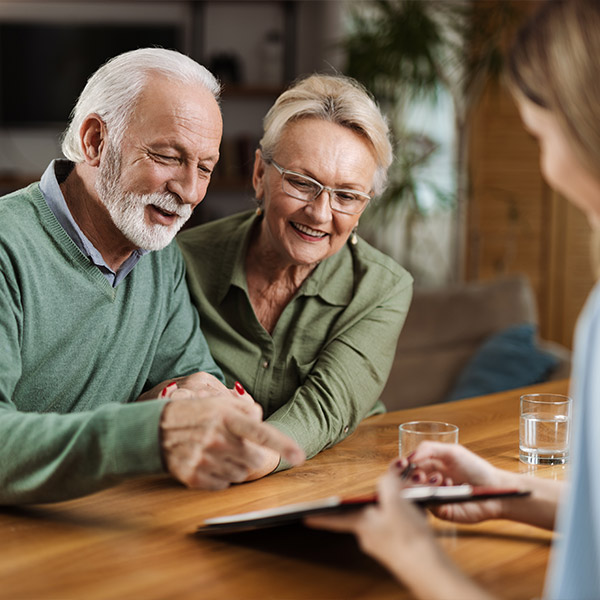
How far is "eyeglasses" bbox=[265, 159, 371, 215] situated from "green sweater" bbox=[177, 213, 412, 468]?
0.52ft

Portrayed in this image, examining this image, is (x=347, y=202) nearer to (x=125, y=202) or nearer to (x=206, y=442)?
(x=125, y=202)

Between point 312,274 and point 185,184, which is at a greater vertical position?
point 185,184

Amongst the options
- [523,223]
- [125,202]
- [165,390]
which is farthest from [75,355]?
[523,223]

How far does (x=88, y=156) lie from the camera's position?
1480 millimetres

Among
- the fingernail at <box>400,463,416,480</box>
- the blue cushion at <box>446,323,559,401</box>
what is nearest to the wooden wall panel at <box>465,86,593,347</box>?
the blue cushion at <box>446,323,559,401</box>

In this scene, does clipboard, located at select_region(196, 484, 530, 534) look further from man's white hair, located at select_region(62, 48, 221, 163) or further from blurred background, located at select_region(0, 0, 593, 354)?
blurred background, located at select_region(0, 0, 593, 354)

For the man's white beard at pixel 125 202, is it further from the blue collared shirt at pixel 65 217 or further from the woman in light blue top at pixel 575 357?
the woman in light blue top at pixel 575 357

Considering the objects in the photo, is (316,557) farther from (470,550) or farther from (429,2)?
(429,2)

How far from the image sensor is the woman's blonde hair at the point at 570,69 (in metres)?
0.80

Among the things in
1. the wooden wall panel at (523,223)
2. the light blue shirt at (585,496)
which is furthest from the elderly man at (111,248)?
the wooden wall panel at (523,223)

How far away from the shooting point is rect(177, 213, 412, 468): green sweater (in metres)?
1.68

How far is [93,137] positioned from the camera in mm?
1475

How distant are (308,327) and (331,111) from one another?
455 mm

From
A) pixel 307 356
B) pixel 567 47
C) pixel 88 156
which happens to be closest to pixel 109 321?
pixel 88 156
